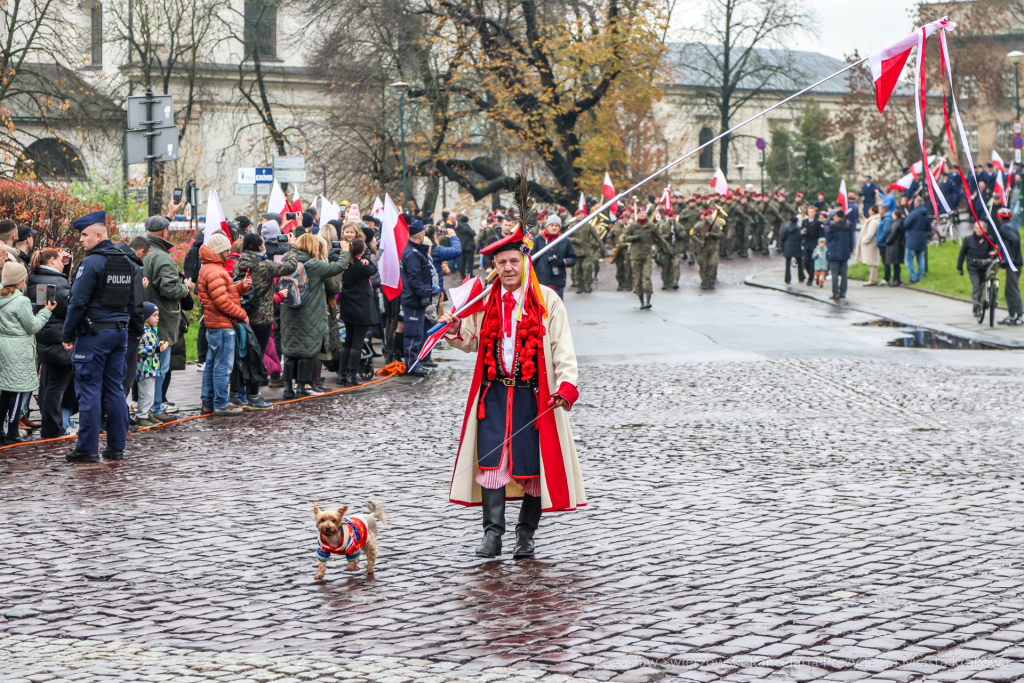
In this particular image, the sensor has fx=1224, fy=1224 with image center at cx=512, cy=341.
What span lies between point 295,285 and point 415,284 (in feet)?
7.41

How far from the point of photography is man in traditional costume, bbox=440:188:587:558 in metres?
6.68

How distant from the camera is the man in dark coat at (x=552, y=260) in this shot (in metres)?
17.8

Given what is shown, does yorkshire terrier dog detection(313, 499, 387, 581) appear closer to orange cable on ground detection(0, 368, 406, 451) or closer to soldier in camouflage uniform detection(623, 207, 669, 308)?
orange cable on ground detection(0, 368, 406, 451)

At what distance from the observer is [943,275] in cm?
2742

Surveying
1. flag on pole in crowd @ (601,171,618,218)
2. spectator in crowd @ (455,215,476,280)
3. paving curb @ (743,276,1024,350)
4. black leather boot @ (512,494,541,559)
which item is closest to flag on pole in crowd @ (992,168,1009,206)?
paving curb @ (743,276,1024,350)

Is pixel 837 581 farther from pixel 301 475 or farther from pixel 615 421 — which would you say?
pixel 615 421

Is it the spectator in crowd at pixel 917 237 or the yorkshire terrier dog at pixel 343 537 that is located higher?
the spectator in crowd at pixel 917 237

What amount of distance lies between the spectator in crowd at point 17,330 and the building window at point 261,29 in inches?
1555

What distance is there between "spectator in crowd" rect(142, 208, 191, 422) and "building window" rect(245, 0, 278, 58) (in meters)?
37.9

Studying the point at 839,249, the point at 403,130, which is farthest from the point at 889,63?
the point at 403,130

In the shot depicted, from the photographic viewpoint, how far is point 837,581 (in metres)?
6.16

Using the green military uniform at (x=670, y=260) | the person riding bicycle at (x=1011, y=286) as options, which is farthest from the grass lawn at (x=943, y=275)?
the green military uniform at (x=670, y=260)

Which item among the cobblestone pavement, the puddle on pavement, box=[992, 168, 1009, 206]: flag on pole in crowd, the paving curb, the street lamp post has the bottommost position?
the cobblestone pavement

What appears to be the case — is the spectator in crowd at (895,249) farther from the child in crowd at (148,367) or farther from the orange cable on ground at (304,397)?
the child in crowd at (148,367)
